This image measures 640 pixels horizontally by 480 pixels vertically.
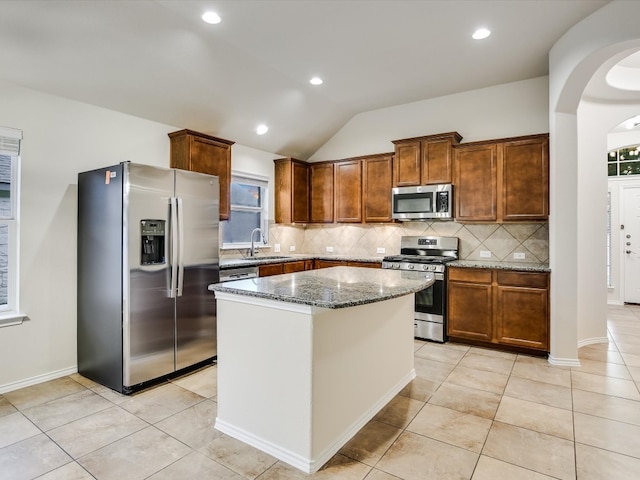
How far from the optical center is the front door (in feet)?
20.1

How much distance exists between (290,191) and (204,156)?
5.31ft

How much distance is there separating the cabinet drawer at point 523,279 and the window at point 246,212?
323 centimetres

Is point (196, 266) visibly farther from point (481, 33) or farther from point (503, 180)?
point (503, 180)

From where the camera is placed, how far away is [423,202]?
4.68 meters

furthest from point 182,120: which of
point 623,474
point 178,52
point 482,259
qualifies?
point 623,474

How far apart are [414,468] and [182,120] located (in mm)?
3943

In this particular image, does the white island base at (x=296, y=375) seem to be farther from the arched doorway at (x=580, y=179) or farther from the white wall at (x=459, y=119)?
the white wall at (x=459, y=119)

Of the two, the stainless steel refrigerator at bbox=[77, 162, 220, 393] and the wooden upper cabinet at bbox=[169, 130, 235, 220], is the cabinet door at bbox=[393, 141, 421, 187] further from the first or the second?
the stainless steel refrigerator at bbox=[77, 162, 220, 393]

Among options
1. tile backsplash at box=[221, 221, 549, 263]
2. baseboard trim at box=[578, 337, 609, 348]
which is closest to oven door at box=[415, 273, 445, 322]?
tile backsplash at box=[221, 221, 549, 263]

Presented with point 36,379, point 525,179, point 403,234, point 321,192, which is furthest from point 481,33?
point 36,379

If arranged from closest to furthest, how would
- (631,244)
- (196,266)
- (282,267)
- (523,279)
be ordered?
1. (196,266)
2. (523,279)
3. (282,267)
4. (631,244)

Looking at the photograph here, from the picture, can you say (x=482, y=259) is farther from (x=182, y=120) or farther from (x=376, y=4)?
(x=182, y=120)

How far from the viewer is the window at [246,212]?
5141mm

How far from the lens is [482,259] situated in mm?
4598
